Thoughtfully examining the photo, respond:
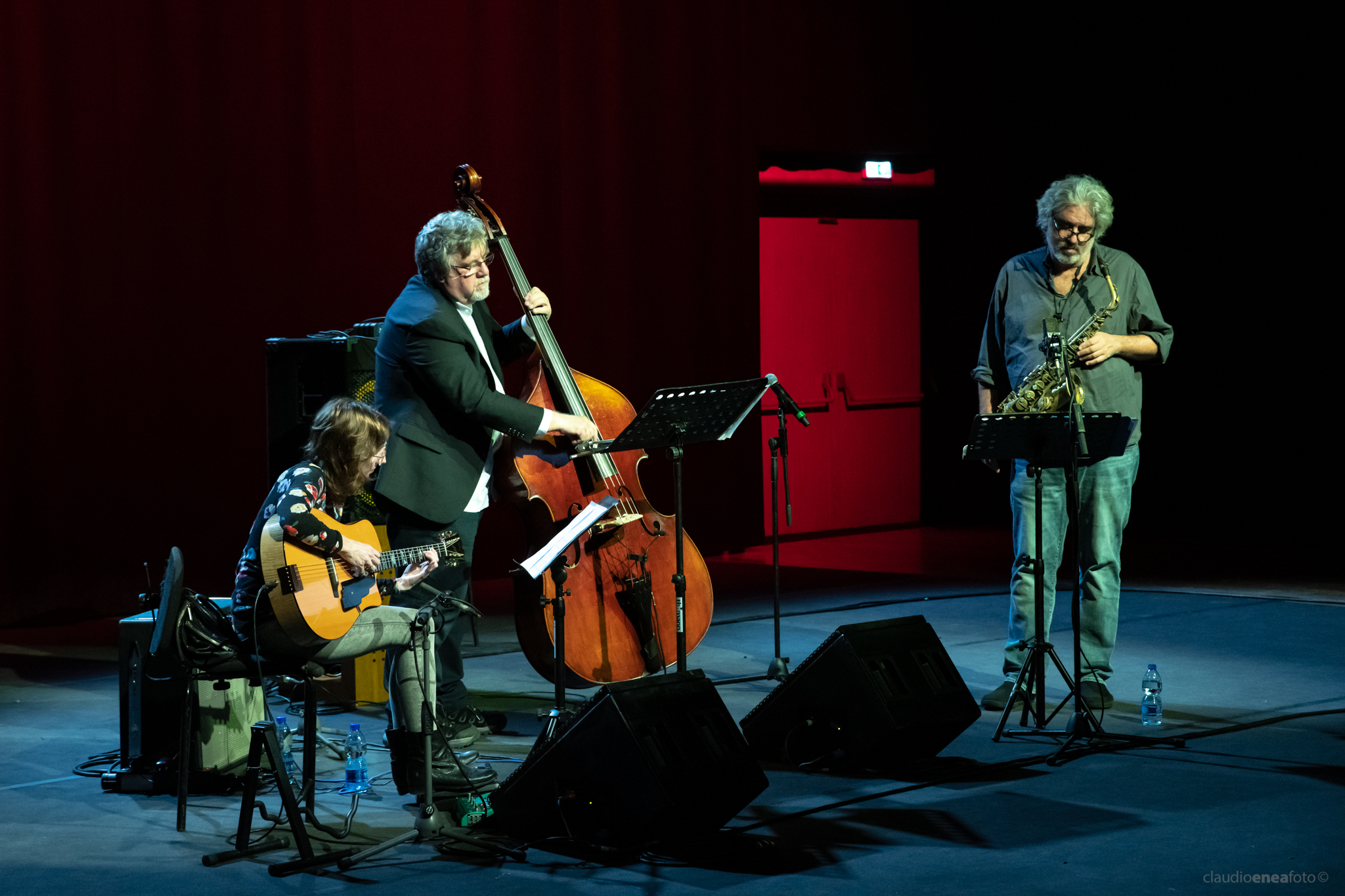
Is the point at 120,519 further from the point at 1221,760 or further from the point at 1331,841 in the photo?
the point at 1331,841

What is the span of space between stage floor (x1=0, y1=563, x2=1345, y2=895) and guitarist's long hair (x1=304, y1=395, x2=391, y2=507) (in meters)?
0.87

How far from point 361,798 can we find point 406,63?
15.8 feet

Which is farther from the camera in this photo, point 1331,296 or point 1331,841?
point 1331,296

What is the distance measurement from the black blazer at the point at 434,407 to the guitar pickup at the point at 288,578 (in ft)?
1.93

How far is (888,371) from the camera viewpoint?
10164 mm

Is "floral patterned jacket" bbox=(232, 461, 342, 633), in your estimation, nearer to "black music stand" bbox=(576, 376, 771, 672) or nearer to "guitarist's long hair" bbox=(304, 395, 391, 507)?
"guitarist's long hair" bbox=(304, 395, 391, 507)

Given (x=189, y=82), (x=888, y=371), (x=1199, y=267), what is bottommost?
(x=888, y=371)

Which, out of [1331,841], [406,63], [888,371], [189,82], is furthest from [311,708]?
[888,371]

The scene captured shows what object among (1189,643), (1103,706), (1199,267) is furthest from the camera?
(1199,267)

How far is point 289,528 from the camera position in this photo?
3.82m

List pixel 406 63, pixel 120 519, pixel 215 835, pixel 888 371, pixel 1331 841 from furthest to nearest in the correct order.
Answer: pixel 888 371, pixel 406 63, pixel 120 519, pixel 215 835, pixel 1331 841

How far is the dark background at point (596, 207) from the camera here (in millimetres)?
7000

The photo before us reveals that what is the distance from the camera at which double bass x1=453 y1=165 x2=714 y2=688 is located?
456 cm

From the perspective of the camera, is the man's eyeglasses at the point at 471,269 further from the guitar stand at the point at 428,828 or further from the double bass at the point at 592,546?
the guitar stand at the point at 428,828
